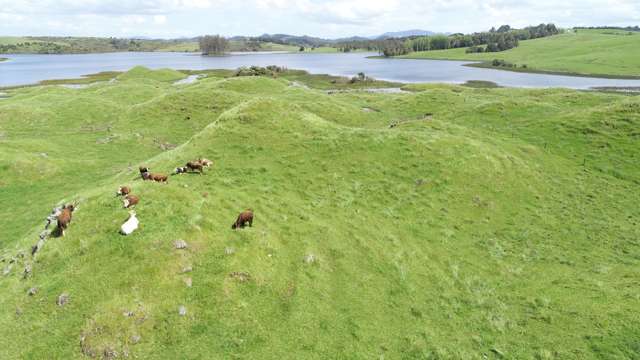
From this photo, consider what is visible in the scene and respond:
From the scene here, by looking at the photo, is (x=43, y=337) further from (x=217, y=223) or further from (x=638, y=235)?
(x=638, y=235)

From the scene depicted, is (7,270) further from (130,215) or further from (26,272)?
(130,215)

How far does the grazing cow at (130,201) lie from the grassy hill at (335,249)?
61 cm

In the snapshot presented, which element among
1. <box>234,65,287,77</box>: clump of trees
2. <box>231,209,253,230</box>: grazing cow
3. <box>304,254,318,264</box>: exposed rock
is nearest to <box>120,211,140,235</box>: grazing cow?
<box>231,209,253,230</box>: grazing cow

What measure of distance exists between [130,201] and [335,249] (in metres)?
12.7

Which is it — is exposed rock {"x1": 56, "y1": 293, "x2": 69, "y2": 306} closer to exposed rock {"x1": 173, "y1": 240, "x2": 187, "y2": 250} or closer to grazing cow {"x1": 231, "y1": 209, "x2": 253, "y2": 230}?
exposed rock {"x1": 173, "y1": 240, "x2": 187, "y2": 250}

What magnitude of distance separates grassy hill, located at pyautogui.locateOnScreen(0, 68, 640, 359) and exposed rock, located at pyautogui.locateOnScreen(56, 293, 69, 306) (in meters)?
0.24

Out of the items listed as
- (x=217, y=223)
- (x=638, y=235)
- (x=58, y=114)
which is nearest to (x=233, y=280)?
(x=217, y=223)

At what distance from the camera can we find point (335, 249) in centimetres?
2388

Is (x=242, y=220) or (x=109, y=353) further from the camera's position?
(x=242, y=220)

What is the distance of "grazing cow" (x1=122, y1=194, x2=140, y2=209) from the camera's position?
854 inches

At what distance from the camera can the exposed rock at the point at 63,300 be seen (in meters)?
17.9

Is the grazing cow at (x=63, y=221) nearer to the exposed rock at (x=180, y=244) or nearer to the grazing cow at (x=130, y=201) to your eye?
the grazing cow at (x=130, y=201)

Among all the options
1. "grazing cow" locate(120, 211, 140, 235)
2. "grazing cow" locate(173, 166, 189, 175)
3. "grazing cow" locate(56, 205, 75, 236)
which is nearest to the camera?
"grazing cow" locate(120, 211, 140, 235)

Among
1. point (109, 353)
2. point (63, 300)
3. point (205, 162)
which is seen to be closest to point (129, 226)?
point (63, 300)
